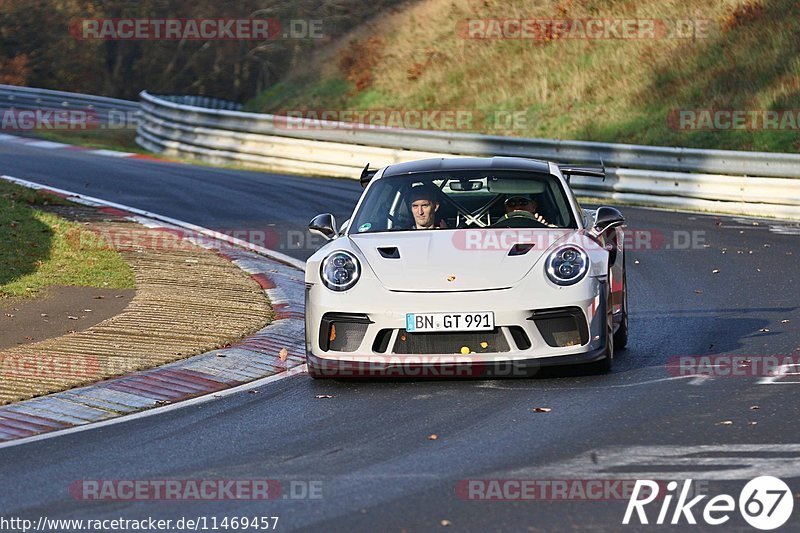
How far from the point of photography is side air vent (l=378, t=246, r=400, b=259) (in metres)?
8.67

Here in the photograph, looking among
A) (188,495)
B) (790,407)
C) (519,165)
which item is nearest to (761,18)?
(519,165)

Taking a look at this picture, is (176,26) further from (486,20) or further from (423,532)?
(423,532)

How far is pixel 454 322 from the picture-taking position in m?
8.15

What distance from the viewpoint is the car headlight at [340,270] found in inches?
336

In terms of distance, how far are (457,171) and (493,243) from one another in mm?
1121

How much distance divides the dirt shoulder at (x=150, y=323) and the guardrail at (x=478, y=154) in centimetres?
813

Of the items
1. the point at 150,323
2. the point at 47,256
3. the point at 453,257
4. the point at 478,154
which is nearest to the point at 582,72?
the point at 478,154

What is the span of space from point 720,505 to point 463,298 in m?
2.95

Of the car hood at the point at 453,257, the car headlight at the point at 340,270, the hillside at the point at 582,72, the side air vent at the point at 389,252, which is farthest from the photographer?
the hillside at the point at 582,72

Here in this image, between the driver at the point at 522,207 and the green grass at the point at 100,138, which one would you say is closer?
the driver at the point at 522,207

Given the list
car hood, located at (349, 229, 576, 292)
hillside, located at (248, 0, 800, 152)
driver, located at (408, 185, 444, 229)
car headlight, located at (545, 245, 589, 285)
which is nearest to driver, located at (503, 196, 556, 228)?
car hood, located at (349, 229, 576, 292)

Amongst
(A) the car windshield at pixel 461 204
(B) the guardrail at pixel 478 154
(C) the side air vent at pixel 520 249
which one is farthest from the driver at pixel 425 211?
(B) the guardrail at pixel 478 154

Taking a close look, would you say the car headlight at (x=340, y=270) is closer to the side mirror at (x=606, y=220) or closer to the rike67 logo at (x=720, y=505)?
the side mirror at (x=606, y=220)

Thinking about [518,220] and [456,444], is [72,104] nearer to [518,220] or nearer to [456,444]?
[518,220]
